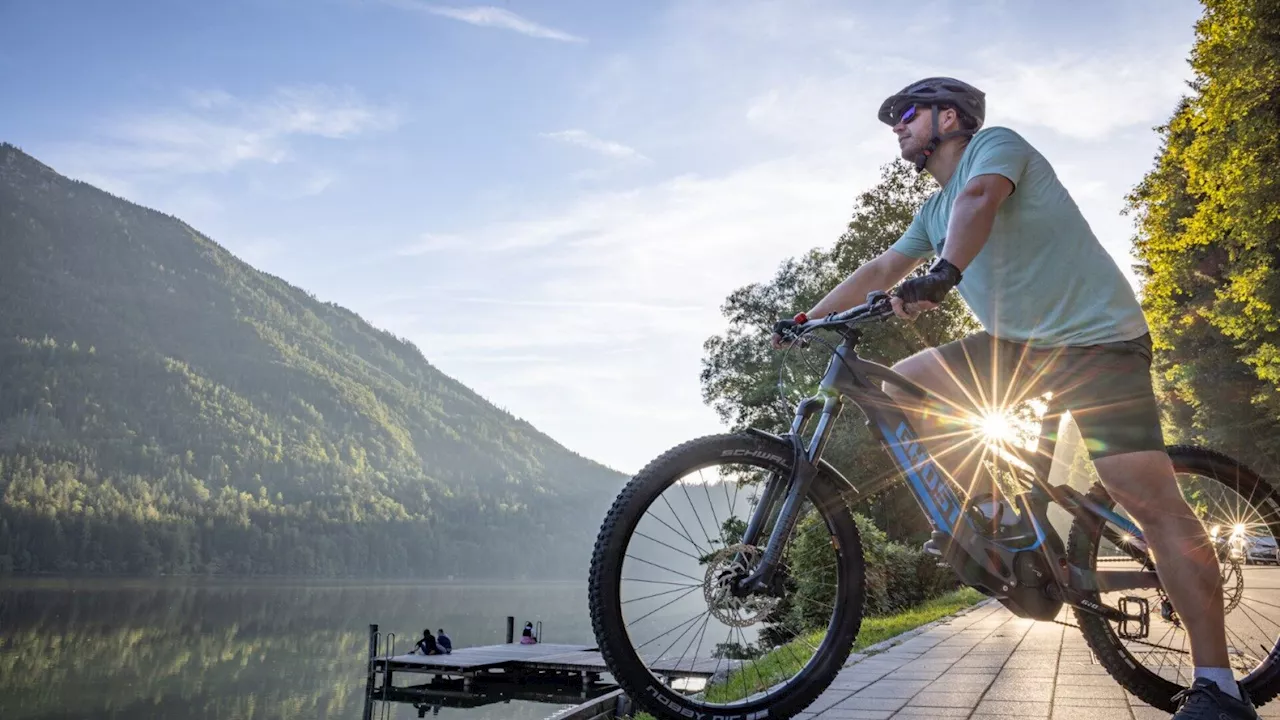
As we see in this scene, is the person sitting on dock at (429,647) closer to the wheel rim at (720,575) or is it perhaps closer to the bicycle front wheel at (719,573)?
the wheel rim at (720,575)

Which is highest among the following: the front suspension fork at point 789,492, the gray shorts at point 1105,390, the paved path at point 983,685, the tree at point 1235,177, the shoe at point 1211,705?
the tree at point 1235,177

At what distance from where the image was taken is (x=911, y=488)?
3402 mm

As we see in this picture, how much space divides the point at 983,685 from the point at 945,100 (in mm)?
3107

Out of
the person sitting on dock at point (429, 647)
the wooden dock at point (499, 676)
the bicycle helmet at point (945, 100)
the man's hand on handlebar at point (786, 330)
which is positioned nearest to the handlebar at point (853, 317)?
the man's hand on handlebar at point (786, 330)

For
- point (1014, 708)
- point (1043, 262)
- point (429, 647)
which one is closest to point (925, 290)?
point (1043, 262)

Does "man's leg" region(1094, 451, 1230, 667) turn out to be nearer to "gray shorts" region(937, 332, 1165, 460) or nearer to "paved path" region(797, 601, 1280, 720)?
"gray shorts" region(937, 332, 1165, 460)

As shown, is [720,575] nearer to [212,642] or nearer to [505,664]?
[505,664]

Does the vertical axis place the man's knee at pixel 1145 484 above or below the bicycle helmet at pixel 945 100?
below

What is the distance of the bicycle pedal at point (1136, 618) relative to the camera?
3607mm

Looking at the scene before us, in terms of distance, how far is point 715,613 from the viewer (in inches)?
128

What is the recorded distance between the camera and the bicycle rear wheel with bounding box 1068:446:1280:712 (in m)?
3.66

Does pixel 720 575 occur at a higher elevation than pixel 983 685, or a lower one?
higher

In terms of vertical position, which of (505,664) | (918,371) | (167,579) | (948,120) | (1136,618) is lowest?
(167,579)

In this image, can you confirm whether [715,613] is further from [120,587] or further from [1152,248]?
[120,587]
